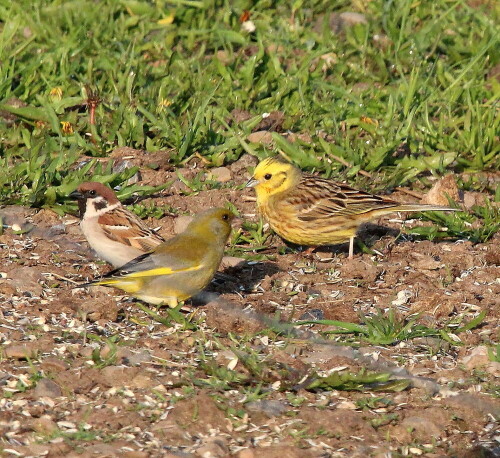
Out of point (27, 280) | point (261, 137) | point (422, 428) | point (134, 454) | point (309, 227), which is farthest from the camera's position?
point (261, 137)

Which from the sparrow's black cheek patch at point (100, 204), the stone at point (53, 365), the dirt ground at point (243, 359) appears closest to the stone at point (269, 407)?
the dirt ground at point (243, 359)

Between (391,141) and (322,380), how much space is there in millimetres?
3326

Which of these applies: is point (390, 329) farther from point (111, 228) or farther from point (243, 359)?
point (111, 228)

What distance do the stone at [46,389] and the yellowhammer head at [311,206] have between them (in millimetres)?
2635

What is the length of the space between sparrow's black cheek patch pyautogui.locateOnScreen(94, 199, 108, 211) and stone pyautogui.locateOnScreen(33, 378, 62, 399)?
1.99m

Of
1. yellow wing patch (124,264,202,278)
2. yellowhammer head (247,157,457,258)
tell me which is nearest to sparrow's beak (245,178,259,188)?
yellowhammer head (247,157,457,258)

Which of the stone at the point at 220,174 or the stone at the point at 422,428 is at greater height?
the stone at the point at 422,428

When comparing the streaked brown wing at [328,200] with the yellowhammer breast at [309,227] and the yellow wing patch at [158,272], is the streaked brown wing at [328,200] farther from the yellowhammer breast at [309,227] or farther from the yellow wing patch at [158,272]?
the yellow wing patch at [158,272]

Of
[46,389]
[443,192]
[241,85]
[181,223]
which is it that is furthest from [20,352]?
[241,85]

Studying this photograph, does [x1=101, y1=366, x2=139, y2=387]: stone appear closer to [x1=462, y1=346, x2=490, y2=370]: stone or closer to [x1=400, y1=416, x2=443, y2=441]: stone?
[x1=400, y1=416, x2=443, y2=441]: stone

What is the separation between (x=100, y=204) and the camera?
23.3 ft

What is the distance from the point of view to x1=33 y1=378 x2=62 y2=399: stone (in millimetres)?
5184

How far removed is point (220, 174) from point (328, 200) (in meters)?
0.92

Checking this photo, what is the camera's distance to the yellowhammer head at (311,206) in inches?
297
